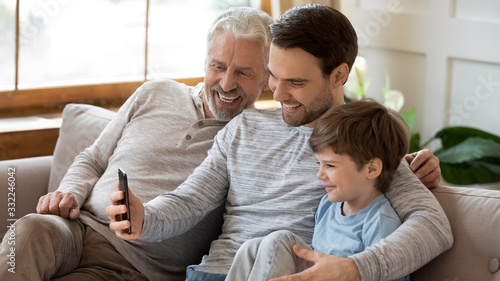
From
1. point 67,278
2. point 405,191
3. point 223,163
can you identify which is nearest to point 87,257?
point 67,278

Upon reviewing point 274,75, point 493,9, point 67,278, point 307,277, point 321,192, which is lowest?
point 67,278

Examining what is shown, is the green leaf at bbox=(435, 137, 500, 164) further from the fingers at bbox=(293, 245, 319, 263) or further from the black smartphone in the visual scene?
the black smartphone

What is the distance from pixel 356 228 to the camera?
152 cm

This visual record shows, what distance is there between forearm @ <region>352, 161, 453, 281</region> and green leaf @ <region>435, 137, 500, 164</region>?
4.73 feet

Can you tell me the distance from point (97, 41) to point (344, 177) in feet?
6.31

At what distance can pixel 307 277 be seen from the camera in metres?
1.39

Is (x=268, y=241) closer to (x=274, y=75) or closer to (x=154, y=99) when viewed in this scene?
(x=274, y=75)

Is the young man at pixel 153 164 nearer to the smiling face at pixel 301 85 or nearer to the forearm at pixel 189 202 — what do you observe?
the forearm at pixel 189 202

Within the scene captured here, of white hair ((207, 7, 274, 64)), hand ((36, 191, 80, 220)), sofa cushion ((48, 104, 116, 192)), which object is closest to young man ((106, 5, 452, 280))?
white hair ((207, 7, 274, 64))

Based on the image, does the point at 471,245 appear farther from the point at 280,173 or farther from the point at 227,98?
the point at 227,98

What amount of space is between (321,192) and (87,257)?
72 centimetres

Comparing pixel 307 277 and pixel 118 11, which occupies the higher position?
pixel 118 11

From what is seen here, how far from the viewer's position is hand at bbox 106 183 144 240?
151 cm

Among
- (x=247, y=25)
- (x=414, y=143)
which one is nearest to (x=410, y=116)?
(x=414, y=143)
